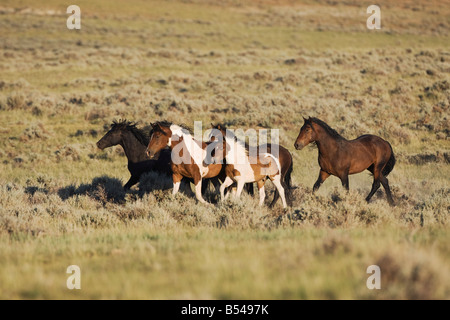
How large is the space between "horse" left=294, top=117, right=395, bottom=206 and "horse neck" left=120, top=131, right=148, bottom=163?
11.5 ft

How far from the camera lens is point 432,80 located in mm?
26312

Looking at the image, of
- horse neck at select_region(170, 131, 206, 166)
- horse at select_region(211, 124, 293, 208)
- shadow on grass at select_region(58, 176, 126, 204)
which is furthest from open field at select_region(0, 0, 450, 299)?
horse neck at select_region(170, 131, 206, 166)

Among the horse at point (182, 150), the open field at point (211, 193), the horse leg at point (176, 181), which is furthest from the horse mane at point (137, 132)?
the horse leg at point (176, 181)

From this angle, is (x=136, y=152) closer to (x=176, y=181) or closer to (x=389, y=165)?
(x=176, y=181)

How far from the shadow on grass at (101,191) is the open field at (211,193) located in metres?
0.05

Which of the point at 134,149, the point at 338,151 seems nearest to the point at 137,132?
the point at 134,149

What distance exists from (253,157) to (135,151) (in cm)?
289

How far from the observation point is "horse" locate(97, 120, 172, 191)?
36.9ft

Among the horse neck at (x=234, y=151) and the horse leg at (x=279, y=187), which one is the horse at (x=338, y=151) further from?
the horse neck at (x=234, y=151)

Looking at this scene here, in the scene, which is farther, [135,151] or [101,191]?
[135,151]

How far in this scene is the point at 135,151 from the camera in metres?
11.3

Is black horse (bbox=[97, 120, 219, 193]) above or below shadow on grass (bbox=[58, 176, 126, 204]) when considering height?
above

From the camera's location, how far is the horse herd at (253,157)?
32.0ft

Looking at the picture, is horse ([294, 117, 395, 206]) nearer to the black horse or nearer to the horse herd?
the horse herd
